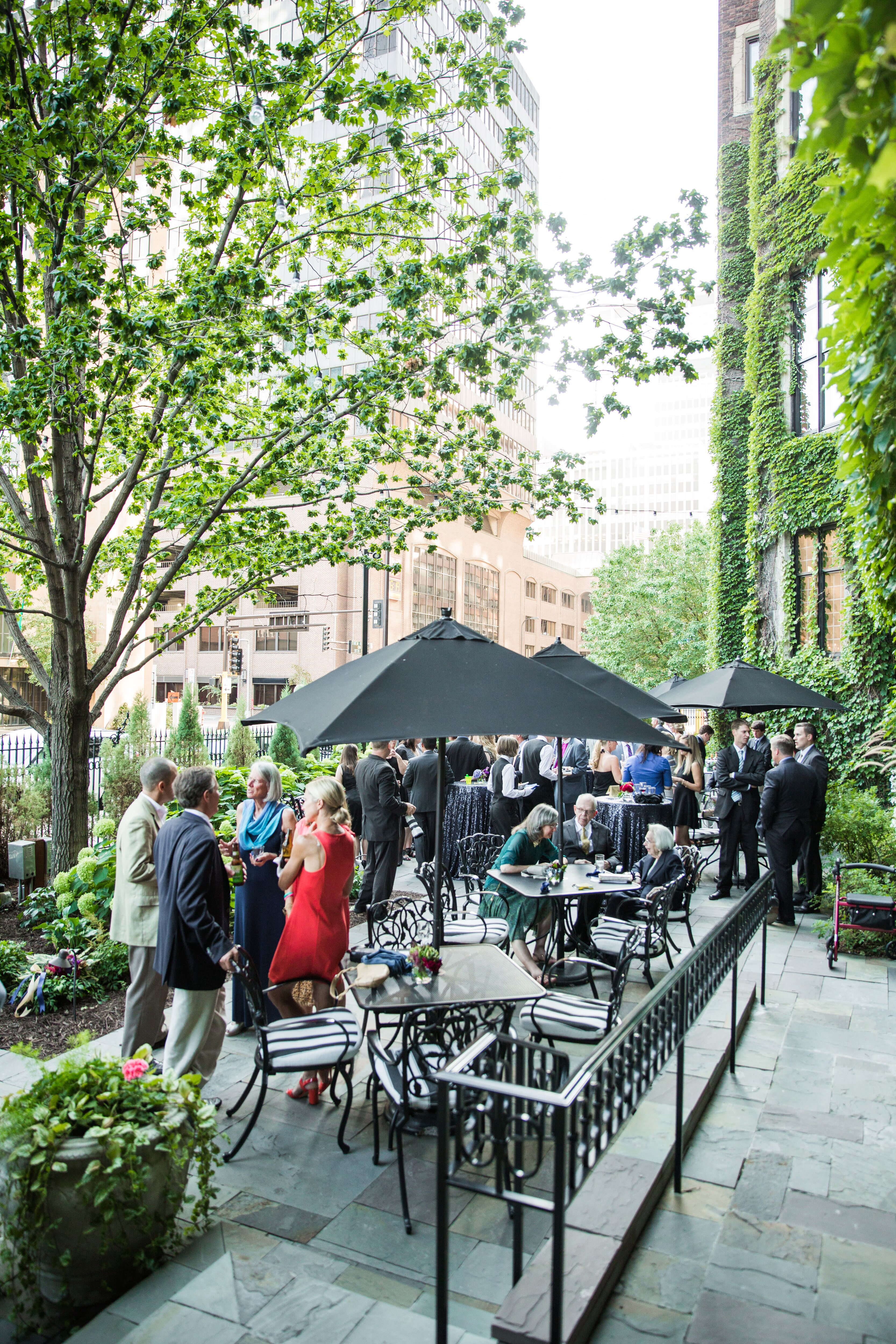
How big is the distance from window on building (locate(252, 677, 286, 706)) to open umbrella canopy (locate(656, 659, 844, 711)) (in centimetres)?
4535

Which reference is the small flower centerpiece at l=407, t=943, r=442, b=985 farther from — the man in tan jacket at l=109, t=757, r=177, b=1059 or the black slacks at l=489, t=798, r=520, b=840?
the black slacks at l=489, t=798, r=520, b=840

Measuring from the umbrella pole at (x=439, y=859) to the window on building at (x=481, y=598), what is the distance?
58468mm

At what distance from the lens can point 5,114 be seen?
7.15 m

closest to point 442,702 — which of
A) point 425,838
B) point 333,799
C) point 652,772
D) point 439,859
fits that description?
point 439,859

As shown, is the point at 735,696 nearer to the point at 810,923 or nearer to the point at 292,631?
the point at 810,923

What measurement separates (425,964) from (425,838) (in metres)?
6.29

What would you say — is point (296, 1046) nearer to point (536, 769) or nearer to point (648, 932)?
point (648, 932)

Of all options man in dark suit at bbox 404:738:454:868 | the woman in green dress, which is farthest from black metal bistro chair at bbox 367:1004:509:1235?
man in dark suit at bbox 404:738:454:868

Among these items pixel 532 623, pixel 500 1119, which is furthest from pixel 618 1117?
pixel 532 623

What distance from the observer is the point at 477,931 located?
650cm

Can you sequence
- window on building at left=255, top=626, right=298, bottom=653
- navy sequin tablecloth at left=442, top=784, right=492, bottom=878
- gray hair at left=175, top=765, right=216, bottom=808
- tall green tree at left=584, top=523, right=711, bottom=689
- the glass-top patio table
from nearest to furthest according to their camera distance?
gray hair at left=175, top=765, right=216, bottom=808
the glass-top patio table
navy sequin tablecloth at left=442, top=784, right=492, bottom=878
tall green tree at left=584, top=523, right=711, bottom=689
window on building at left=255, top=626, right=298, bottom=653

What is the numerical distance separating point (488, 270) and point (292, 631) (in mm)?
48055

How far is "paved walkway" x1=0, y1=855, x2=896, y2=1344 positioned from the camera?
3182mm

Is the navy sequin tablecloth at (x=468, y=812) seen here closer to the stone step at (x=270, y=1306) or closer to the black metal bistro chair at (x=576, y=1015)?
the black metal bistro chair at (x=576, y=1015)
